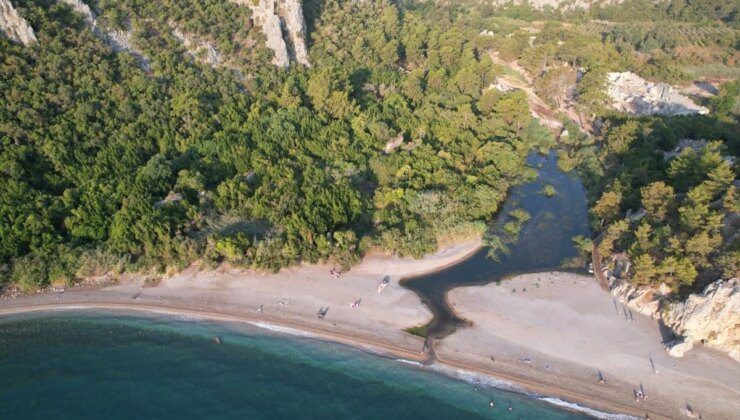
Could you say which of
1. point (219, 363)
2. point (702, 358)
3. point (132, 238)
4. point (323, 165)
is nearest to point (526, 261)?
point (702, 358)

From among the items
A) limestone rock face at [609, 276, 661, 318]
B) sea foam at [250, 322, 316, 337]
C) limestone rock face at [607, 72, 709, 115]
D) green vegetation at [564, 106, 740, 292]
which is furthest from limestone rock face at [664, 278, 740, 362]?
limestone rock face at [607, 72, 709, 115]

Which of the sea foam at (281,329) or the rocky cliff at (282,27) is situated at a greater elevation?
the rocky cliff at (282,27)

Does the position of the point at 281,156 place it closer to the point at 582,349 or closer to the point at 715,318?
the point at 582,349

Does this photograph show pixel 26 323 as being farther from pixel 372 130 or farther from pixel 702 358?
pixel 702 358

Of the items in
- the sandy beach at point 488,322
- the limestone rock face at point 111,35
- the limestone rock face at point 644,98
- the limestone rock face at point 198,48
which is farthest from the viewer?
the limestone rock face at point 644,98

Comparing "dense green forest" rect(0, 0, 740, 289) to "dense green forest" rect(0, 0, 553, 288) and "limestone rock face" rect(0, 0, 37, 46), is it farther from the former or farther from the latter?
"limestone rock face" rect(0, 0, 37, 46)

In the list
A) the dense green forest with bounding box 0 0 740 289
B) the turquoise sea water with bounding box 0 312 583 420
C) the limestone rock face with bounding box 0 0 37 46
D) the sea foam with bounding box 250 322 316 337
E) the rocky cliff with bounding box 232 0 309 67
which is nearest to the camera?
the turquoise sea water with bounding box 0 312 583 420

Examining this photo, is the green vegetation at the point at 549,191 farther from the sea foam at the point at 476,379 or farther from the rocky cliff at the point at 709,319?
the sea foam at the point at 476,379

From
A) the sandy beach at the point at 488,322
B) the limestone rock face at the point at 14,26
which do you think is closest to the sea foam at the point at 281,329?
the sandy beach at the point at 488,322
